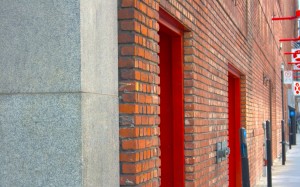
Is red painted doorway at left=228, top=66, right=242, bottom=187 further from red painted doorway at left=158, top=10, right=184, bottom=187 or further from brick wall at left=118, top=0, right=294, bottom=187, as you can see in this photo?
red painted doorway at left=158, top=10, right=184, bottom=187

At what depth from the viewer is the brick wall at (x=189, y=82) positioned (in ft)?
12.5

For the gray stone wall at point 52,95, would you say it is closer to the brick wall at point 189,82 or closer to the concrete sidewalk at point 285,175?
the brick wall at point 189,82

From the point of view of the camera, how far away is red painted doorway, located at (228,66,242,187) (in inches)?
406

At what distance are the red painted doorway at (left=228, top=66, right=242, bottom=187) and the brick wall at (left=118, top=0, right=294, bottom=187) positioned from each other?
0.13m

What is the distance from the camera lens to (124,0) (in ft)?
12.6

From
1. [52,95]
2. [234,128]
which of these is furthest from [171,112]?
[234,128]

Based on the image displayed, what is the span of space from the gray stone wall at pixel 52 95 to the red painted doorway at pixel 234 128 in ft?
21.9

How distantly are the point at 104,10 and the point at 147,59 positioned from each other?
0.73 meters

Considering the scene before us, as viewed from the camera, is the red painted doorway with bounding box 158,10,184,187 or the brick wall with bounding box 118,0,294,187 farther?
the red painted doorway with bounding box 158,10,184,187

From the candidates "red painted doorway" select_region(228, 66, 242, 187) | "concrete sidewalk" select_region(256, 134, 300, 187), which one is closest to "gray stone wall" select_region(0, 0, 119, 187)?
"red painted doorway" select_region(228, 66, 242, 187)

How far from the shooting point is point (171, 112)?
5.71m

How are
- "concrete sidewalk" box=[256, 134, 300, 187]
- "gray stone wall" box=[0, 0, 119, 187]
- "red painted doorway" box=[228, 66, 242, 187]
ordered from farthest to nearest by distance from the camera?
1. "concrete sidewalk" box=[256, 134, 300, 187]
2. "red painted doorway" box=[228, 66, 242, 187]
3. "gray stone wall" box=[0, 0, 119, 187]

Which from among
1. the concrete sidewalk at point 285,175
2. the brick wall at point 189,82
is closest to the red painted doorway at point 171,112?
the brick wall at point 189,82

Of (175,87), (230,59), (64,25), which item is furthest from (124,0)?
(230,59)
